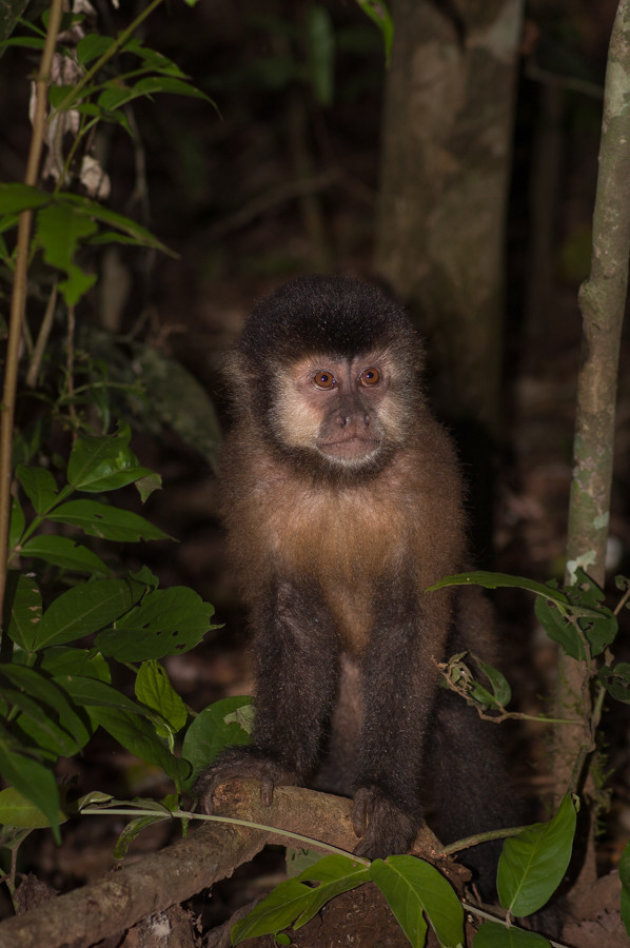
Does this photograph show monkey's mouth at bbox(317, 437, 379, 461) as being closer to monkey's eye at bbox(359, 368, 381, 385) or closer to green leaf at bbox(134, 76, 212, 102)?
monkey's eye at bbox(359, 368, 381, 385)

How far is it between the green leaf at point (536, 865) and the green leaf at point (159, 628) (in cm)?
122

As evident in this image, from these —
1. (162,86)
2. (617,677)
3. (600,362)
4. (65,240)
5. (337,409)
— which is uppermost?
(162,86)

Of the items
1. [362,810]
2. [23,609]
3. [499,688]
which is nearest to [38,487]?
[23,609]

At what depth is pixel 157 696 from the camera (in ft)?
11.3

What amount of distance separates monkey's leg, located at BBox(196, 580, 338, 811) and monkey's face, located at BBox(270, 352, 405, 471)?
1.99ft

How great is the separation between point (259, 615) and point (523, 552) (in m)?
4.32

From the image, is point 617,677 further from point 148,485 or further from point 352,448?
point 148,485

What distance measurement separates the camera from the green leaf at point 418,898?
3.04m

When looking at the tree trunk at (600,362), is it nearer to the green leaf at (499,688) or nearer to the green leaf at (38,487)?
the green leaf at (499,688)

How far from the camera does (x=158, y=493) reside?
338 inches

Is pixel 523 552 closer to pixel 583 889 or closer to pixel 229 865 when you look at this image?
pixel 583 889

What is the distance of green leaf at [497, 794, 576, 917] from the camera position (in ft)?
10.4

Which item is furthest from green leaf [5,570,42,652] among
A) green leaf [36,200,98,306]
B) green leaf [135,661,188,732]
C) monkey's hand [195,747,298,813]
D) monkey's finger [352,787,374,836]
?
monkey's finger [352,787,374,836]

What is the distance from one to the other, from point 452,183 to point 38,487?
3.57 meters
